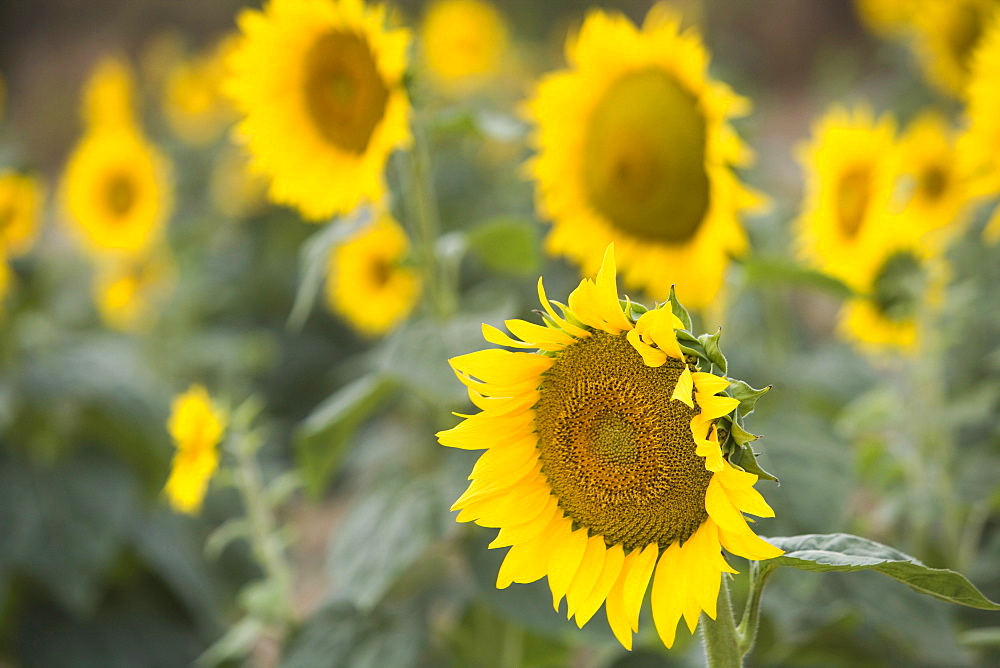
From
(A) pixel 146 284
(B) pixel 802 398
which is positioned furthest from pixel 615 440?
(A) pixel 146 284

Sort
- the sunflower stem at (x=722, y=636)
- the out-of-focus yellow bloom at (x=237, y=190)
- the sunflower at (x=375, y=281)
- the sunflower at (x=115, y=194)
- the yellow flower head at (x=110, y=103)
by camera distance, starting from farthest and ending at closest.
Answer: the out-of-focus yellow bloom at (x=237, y=190)
the yellow flower head at (x=110, y=103)
the sunflower at (x=115, y=194)
the sunflower at (x=375, y=281)
the sunflower stem at (x=722, y=636)

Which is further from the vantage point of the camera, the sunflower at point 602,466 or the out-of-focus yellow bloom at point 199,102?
the out-of-focus yellow bloom at point 199,102

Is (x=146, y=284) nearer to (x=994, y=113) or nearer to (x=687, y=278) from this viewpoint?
(x=687, y=278)

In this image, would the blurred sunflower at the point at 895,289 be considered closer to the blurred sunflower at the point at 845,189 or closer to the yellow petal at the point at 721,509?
the blurred sunflower at the point at 845,189

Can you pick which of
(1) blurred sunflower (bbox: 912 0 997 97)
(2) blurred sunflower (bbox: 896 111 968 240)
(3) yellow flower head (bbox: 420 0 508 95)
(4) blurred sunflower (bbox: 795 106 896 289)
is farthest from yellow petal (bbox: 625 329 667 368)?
(3) yellow flower head (bbox: 420 0 508 95)

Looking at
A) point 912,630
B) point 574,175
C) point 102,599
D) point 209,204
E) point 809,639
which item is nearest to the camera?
point 912,630

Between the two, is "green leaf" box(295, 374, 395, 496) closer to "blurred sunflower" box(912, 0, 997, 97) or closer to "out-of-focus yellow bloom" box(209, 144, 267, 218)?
"blurred sunflower" box(912, 0, 997, 97)

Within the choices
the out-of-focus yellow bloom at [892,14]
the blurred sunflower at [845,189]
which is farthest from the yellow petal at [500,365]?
the out-of-focus yellow bloom at [892,14]
